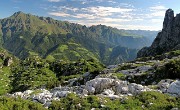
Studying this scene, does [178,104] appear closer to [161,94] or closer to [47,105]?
[161,94]

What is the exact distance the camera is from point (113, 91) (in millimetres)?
37656

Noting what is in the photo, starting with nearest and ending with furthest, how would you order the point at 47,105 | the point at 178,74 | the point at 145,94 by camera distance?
the point at 47,105, the point at 145,94, the point at 178,74

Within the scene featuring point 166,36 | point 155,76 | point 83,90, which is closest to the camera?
point 83,90

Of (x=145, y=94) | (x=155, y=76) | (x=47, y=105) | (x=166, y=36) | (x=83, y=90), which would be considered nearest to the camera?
(x=47, y=105)

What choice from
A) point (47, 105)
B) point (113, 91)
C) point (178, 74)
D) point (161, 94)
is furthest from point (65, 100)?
point (178, 74)

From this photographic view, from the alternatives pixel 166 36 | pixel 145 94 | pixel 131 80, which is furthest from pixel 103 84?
pixel 166 36

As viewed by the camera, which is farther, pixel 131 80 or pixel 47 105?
pixel 131 80

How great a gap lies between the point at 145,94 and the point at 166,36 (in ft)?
548

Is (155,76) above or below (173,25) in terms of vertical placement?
below

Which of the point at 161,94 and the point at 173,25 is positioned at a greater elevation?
the point at 173,25

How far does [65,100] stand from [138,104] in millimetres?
8986

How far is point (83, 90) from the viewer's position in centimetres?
3712

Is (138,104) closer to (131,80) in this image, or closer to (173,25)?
(131,80)

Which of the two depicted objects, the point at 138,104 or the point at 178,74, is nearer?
the point at 138,104
